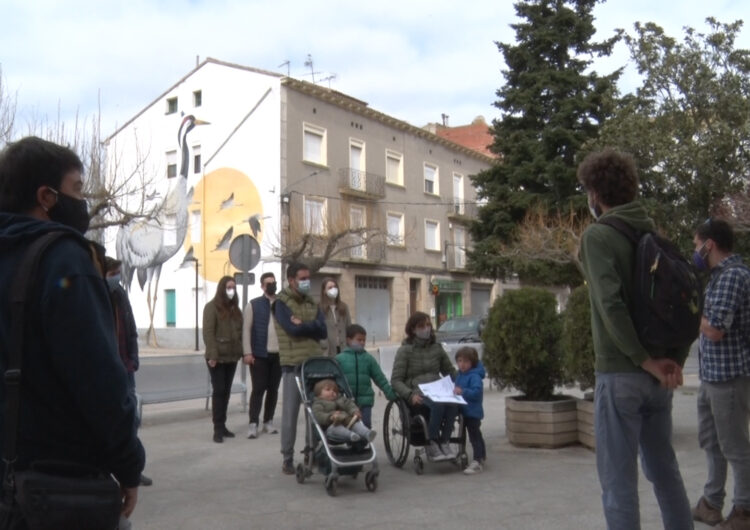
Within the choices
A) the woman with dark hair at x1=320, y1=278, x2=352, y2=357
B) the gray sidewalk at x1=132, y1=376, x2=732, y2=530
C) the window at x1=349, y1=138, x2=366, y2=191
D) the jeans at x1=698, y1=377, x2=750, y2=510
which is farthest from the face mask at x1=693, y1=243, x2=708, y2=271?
the window at x1=349, y1=138, x2=366, y2=191

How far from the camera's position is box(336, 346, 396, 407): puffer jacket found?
7.73 m

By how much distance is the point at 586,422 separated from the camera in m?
8.28

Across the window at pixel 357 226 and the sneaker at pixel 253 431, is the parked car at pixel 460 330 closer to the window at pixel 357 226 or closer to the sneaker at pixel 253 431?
the window at pixel 357 226

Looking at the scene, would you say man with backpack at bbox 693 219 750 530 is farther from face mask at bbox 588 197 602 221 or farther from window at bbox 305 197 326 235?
window at bbox 305 197 326 235

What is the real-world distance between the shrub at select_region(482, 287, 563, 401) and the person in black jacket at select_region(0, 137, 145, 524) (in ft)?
20.8

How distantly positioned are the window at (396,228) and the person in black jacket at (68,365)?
127 feet

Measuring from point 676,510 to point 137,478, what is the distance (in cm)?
276

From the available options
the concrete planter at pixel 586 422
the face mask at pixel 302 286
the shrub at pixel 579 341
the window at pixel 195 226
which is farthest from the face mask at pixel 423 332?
the window at pixel 195 226

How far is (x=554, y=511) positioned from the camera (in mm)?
5945

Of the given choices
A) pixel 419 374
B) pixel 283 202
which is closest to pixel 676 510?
pixel 419 374

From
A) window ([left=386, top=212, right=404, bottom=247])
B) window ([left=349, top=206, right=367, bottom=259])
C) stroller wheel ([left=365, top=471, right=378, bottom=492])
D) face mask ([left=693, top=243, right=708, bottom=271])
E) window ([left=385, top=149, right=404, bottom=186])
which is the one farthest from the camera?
window ([left=385, top=149, right=404, bottom=186])

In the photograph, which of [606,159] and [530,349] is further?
[530,349]

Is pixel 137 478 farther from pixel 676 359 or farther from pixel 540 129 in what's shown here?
pixel 540 129

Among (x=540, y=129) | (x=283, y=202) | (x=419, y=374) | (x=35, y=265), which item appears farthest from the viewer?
(x=283, y=202)
